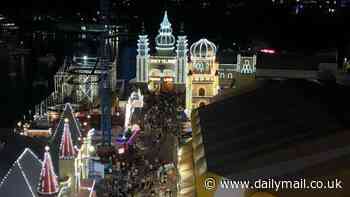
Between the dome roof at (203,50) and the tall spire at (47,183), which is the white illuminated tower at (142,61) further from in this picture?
the tall spire at (47,183)

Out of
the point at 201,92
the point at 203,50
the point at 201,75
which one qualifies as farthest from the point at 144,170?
the point at 203,50

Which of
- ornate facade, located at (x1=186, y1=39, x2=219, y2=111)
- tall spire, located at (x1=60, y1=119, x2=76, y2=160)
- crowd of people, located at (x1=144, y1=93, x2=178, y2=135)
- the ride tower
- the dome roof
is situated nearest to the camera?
tall spire, located at (x1=60, y1=119, x2=76, y2=160)

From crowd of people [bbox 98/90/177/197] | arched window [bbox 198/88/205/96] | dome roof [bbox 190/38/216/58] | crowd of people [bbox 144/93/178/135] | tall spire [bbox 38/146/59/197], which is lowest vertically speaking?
crowd of people [bbox 98/90/177/197]

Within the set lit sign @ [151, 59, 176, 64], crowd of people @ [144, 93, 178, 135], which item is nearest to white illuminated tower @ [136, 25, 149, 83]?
lit sign @ [151, 59, 176, 64]

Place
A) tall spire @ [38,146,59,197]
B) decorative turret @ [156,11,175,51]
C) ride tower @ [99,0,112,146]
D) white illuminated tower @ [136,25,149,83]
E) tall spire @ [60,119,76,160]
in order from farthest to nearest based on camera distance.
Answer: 1. decorative turret @ [156,11,175,51]
2. white illuminated tower @ [136,25,149,83]
3. ride tower @ [99,0,112,146]
4. tall spire @ [60,119,76,160]
5. tall spire @ [38,146,59,197]

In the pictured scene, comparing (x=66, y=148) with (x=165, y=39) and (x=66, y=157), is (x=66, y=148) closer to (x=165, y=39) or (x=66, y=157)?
(x=66, y=157)

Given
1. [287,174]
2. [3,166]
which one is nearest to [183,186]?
[287,174]

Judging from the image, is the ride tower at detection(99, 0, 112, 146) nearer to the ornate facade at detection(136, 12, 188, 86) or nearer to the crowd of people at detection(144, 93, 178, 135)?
the crowd of people at detection(144, 93, 178, 135)

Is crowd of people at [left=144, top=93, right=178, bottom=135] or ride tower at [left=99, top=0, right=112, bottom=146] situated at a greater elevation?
ride tower at [left=99, top=0, right=112, bottom=146]

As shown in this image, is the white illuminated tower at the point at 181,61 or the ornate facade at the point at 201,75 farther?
the white illuminated tower at the point at 181,61

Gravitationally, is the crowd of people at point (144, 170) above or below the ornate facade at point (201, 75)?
below

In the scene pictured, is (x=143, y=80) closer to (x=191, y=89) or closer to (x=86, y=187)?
(x=191, y=89)

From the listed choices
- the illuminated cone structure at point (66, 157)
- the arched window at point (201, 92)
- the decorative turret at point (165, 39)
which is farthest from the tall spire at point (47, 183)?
the decorative turret at point (165, 39)

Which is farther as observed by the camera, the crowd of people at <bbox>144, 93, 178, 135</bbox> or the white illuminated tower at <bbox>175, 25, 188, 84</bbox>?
the white illuminated tower at <bbox>175, 25, 188, 84</bbox>
